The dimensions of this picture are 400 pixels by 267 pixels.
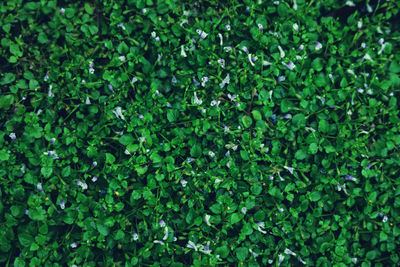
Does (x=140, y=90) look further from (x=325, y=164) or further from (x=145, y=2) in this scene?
(x=325, y=164)

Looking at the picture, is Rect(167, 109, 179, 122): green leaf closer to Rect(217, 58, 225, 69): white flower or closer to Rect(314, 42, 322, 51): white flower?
Rect(217, 58, 225, 69): white flower

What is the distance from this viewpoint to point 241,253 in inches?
85.3

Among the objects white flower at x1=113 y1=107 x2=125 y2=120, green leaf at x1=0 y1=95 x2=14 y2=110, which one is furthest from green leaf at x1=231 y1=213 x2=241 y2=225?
green leaf at x1=0 y1=95 x2=14 y2=110

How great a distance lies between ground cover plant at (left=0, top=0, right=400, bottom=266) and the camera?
219 cm

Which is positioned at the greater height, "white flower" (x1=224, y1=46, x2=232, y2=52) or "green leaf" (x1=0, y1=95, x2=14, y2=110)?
"white flower" (x1=224, y1=46, x2=232, y2=52)

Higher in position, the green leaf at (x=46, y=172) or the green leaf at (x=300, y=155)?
the green leaf at (x=300, y=155)

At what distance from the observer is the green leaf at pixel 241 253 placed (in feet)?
7.07

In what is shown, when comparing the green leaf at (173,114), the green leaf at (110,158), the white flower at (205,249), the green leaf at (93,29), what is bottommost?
the white flower at (205,249)

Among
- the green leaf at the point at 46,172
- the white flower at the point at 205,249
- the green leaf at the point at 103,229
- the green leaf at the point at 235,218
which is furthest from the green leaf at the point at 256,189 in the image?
the green leaf at the point at 46,172

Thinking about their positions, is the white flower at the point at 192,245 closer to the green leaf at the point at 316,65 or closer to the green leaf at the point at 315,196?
the green leaf at the point at 315,196

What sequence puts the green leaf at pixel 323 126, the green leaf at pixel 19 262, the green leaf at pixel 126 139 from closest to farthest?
1. the green leaf at pixel 19 262
2. the green leaf at pixel 126 139
3. the green leaf at pixel 323 126

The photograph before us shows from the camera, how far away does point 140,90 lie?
7.66ft

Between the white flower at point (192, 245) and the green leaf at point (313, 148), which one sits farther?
the green leaf at point (313, 148)

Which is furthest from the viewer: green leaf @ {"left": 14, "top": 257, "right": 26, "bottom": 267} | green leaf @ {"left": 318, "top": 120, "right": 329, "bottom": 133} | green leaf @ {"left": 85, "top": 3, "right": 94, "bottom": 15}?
green leaf @ {"left": 85, "top": 3, "right": 94, "bottom": 15}
